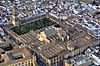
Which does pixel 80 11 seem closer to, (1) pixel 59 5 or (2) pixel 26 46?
(1) pixel 59 5

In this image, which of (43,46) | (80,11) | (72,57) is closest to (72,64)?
(72,57)

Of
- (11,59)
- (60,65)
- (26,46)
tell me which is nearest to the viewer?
(11,59)

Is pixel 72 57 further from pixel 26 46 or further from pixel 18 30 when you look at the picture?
pixel 18 30

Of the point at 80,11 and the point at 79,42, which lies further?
the point at 80,11

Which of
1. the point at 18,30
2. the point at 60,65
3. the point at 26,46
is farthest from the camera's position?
the point at 18,30

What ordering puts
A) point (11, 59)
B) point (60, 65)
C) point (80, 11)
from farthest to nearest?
point (80, 11) < point (60, 65) < point (11, 59)

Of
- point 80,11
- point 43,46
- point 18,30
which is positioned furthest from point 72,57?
point 80,11
